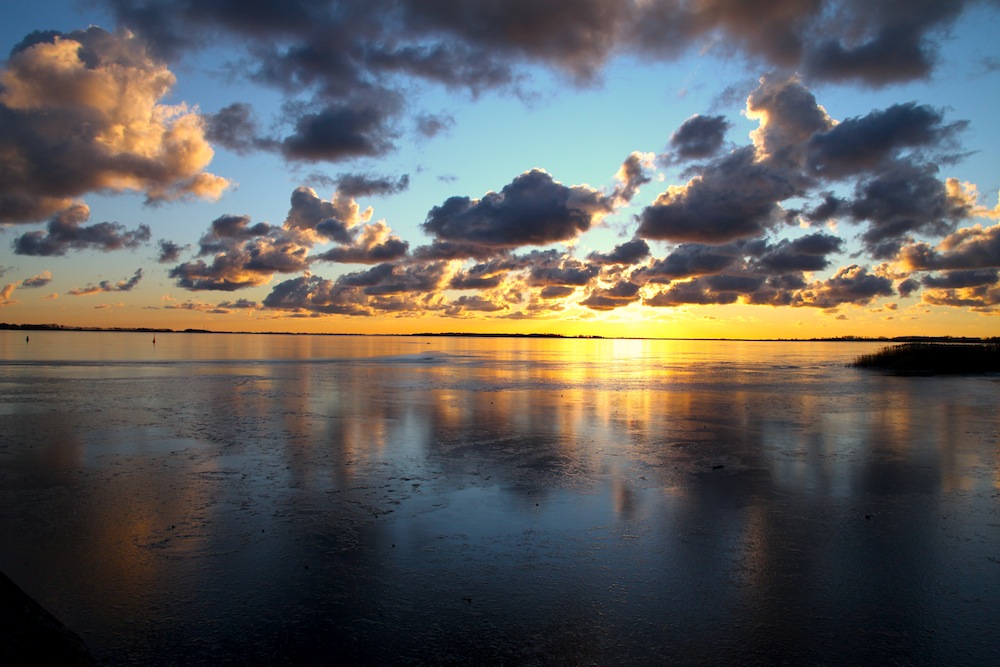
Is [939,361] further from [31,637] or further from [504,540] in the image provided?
[31,637]

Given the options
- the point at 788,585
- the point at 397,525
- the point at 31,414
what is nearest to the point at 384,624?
the point at 397,525

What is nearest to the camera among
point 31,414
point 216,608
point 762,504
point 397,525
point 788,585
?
point 216,608

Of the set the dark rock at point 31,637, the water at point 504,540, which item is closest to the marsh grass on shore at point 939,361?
the water at point 504,540

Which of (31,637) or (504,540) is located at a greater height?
(31,637)

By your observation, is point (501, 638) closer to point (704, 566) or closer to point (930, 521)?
point (704, 566)

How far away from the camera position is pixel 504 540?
7.82 meters

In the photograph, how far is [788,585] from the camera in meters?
6.45

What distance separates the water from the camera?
17.6ft

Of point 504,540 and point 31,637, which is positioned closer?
point 31,637

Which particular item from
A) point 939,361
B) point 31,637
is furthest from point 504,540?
point 939,361

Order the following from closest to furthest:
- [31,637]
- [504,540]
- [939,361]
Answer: [31,637]
[504,540]
[939,361]

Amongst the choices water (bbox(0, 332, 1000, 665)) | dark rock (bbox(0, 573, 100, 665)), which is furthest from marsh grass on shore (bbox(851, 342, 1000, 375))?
dark rock (bbox(0, 573, 100, 665))

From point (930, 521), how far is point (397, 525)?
24.7ft

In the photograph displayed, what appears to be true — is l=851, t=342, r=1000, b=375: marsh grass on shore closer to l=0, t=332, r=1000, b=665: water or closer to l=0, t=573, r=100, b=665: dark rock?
l=0, t=332, r=1000, b=665: water
